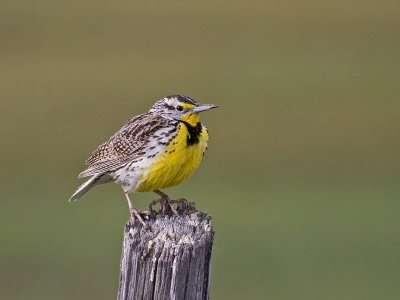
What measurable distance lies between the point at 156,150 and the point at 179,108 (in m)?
0.19

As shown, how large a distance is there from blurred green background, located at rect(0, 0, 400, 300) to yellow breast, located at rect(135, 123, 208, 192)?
362 centimetres

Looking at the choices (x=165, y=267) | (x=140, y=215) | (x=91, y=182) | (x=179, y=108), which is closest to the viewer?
(x=165, y=267)

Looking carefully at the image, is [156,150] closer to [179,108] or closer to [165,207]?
[179,108]

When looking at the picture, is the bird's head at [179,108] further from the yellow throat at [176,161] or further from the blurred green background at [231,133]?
the blurred green background at [231,133]

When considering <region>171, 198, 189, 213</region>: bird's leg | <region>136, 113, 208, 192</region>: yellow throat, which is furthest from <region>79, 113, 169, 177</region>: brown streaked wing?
<region>171, 198, 189, 213</region>: bird's leg

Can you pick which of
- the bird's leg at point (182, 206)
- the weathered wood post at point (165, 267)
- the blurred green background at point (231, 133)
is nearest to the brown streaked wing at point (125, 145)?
the bird's leg at point (182, 206)

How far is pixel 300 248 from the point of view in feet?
35.2

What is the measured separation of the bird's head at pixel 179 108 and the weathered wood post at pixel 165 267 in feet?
4.94

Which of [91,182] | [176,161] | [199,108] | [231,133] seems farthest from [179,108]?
[231,133]

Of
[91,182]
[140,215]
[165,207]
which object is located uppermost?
[91,182]

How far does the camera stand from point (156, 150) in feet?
18.5

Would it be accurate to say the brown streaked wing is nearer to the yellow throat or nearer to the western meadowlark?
the western meadowlark

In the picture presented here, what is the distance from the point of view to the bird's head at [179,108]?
5.66 metres

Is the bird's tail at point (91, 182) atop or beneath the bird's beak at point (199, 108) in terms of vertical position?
beneath
